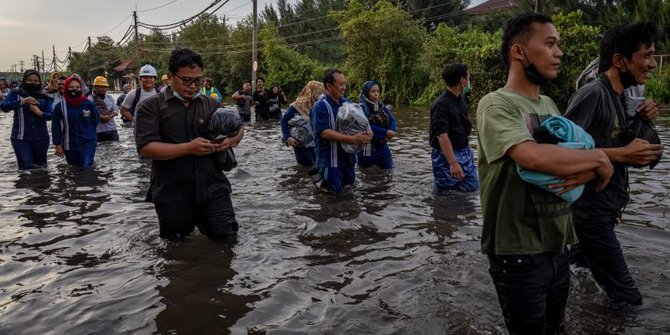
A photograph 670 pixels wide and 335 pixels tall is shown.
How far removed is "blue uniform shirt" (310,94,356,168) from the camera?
6.71 metres

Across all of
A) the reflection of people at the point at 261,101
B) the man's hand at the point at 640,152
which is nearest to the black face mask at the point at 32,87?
the reflection of people at the point at 261,101

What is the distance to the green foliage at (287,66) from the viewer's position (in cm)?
3897

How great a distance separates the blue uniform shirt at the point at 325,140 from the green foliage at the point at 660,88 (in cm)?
1788

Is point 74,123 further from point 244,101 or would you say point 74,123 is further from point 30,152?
point 244,101

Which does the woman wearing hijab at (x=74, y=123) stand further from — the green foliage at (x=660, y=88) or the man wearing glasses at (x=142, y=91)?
the green foliage at (x=660, y=88)

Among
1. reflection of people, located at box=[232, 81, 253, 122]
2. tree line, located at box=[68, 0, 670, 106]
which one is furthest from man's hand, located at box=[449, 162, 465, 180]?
tree line, located at box=[68, 0, 670, 106]

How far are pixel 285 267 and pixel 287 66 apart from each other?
37.6 meters

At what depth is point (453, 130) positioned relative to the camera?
648 centimetres

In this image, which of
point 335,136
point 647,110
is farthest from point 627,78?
point 335,136

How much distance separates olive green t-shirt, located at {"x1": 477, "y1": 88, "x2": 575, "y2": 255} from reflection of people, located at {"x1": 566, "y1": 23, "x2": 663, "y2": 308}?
2.82ft

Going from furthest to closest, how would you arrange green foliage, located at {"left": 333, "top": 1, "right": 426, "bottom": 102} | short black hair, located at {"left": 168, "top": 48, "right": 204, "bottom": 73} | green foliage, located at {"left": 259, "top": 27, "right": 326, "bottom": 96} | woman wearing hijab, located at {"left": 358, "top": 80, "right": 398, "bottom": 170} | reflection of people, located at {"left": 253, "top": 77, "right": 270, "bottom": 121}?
green foliage, located at {"left": 259, "top": 27, "right": 326, "bottom": 96} → green foliage, located at {"left": 333, "top": 1, "right": 426, "bottom": 102} → reflection of people, located at {"left": 253, "top": 77, "right": 270, "bottom": 121} → woman wearing hijab, located at {"left": 358, "top": 80, "right": 398, "bottom": 170} → short black hair, located at {"left": 168, "top": 48, "right": 204, "bottom": 73}

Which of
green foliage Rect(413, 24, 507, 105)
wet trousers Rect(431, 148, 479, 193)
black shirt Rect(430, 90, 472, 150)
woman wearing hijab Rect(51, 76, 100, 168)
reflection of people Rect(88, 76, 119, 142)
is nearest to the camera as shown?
black shirt Rect(430, 90, 472, 150)

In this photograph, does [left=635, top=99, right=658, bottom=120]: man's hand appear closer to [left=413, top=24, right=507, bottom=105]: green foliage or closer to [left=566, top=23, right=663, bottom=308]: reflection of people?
[left=566, top=23, right=663, bottom=308]: reflection of people

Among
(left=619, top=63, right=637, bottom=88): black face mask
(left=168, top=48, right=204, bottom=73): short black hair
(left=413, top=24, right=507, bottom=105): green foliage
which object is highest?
(left=413, top=24, right=507, bottom=105): green foliage
